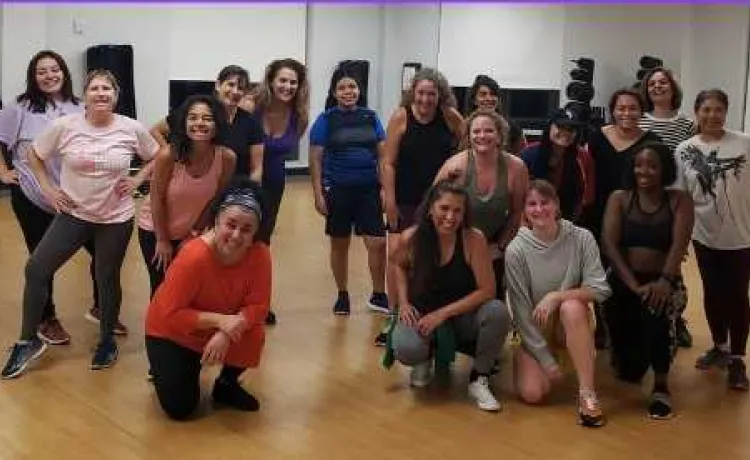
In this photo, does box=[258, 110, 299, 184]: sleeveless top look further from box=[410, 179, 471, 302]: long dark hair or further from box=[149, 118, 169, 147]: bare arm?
box=[410, 179, 471, 302]: long dark hair

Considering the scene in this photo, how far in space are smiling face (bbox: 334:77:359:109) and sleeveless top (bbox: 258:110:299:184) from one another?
26 centimetres

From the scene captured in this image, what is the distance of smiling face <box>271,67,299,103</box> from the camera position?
14.7ft

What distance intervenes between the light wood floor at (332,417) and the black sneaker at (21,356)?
1.8 inches

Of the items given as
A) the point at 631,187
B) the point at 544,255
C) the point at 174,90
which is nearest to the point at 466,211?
the point at 544,255

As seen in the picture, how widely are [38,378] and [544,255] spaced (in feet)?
6.72

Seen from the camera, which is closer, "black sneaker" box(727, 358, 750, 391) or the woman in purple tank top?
"black sneaker" box(727, 358, 750, 391)

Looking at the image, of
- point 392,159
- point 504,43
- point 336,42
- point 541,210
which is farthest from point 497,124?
point 336,42

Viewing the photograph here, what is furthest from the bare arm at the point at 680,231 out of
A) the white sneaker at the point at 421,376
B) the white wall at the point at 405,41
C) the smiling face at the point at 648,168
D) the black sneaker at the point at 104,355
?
the white wall at the point at 405,41

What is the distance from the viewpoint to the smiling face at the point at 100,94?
12.5 ft

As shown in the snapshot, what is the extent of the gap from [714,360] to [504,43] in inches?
274

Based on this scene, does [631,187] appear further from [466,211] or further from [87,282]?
[87,282]

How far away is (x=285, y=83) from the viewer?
4.47 meters

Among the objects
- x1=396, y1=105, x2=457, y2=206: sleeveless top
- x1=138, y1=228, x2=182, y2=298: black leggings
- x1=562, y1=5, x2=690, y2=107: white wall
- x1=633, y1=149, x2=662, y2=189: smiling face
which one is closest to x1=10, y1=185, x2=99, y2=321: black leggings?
x1=138, y1=228, x2=182, y2=298: black leggings

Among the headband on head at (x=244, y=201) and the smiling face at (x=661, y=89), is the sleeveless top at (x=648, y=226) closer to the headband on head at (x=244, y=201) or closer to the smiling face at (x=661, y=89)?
the smiling face at (x=661, y=89)
